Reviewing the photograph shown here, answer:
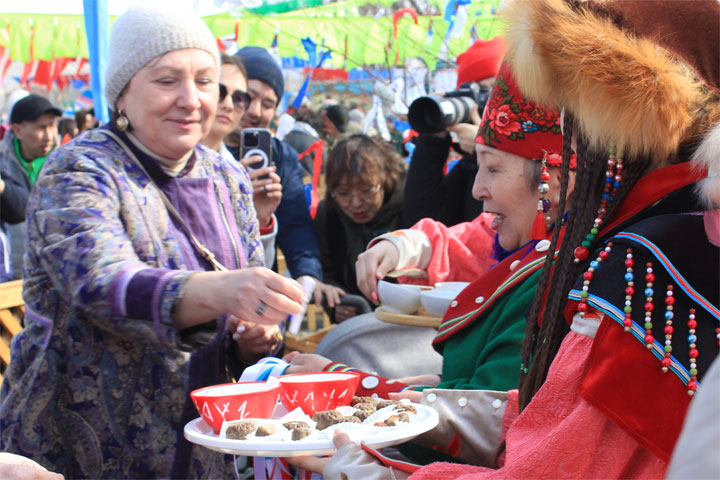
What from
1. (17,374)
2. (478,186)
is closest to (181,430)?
(17,374)

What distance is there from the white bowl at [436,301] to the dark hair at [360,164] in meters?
1.67

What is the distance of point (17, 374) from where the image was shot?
1.78 m

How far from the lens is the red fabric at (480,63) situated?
2.97m

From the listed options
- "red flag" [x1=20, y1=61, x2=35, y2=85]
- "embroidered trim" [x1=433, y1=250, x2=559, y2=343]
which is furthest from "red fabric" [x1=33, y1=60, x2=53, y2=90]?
"embroidered trim" [x1=433, y1=250, x2=559, y2=343]

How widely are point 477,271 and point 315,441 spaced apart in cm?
125

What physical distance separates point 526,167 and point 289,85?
1043cm

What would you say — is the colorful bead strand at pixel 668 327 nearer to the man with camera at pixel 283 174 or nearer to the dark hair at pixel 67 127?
the man with camera at pixel 283 174

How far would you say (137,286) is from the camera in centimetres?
159

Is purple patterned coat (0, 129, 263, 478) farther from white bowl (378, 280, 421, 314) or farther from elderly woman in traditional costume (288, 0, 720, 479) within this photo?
elderly woman in traditional costume (288, 0, 720, 479)

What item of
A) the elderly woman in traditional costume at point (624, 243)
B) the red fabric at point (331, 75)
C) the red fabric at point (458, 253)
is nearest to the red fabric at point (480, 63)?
the red fabric at point (458, 253)

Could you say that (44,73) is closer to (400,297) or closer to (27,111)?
(27,111)

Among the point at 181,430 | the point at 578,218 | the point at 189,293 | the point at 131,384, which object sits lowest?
the point at 181,430

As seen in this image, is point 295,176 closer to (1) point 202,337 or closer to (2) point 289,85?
(1) point 202,337

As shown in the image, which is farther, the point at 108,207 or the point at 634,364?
the point at 108,207
